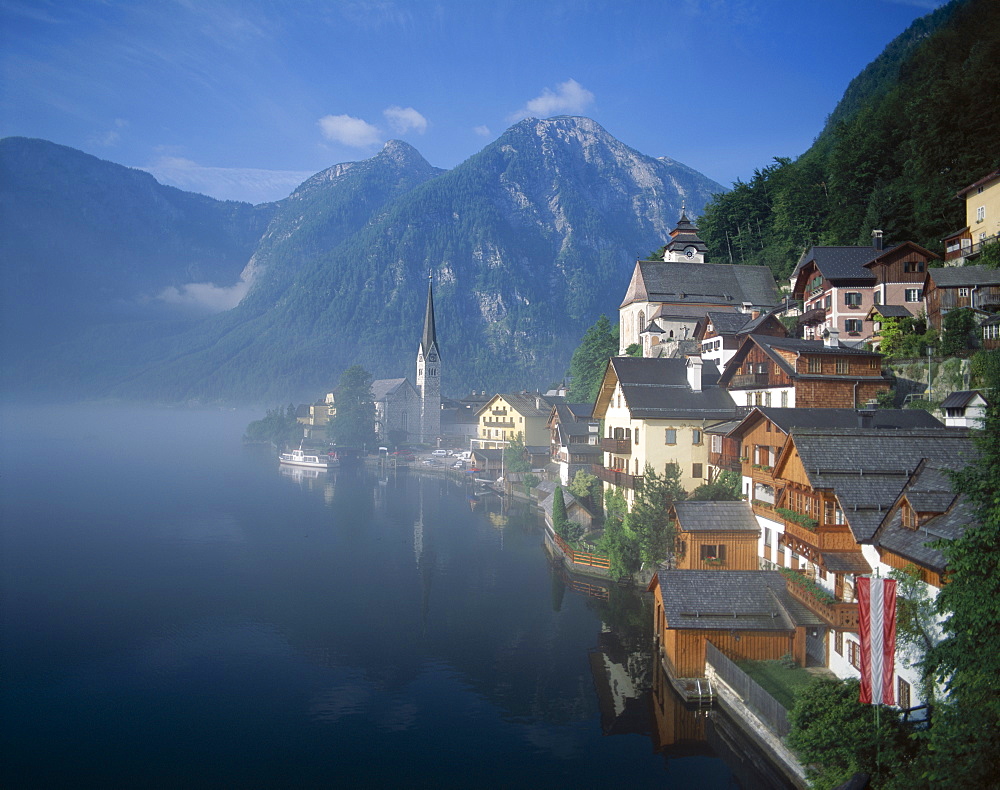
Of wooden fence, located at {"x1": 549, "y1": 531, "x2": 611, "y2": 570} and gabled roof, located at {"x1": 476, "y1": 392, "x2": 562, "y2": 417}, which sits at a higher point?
gabled roof, located at {"x1": 476, "y1": 392, "x2": 562, "y2": 417}

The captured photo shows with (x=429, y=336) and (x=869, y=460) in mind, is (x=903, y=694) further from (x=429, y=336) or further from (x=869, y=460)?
(x=429, y=336)

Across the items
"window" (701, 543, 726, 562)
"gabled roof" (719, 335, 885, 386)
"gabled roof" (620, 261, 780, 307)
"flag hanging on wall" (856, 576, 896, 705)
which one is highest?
"gabled roof" (620, 261, 780, 307)

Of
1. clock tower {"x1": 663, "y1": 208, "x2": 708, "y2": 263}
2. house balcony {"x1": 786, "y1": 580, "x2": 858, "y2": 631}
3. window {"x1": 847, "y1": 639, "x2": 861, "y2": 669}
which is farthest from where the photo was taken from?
clock tower {"x1": 663, "y1": 208, "x2": 708, "y2": 263}

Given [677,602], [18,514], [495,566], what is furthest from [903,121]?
[18,514]

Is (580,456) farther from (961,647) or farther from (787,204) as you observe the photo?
(961,647)

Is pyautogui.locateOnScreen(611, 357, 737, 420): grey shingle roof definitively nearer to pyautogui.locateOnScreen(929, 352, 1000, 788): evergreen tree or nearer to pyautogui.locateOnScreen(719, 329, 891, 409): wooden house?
pyautogui.locateOnScreen(719, 329, 891, 409): wooden house

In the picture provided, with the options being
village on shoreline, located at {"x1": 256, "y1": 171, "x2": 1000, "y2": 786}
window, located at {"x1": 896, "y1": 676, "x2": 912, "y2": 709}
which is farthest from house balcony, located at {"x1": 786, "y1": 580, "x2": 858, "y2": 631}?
window, located at {"x1": 896, "y1": 676, "x2": 912, "y2": 709}

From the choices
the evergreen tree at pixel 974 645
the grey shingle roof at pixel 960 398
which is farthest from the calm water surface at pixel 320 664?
the grey shingle roof at pixel 960 398
